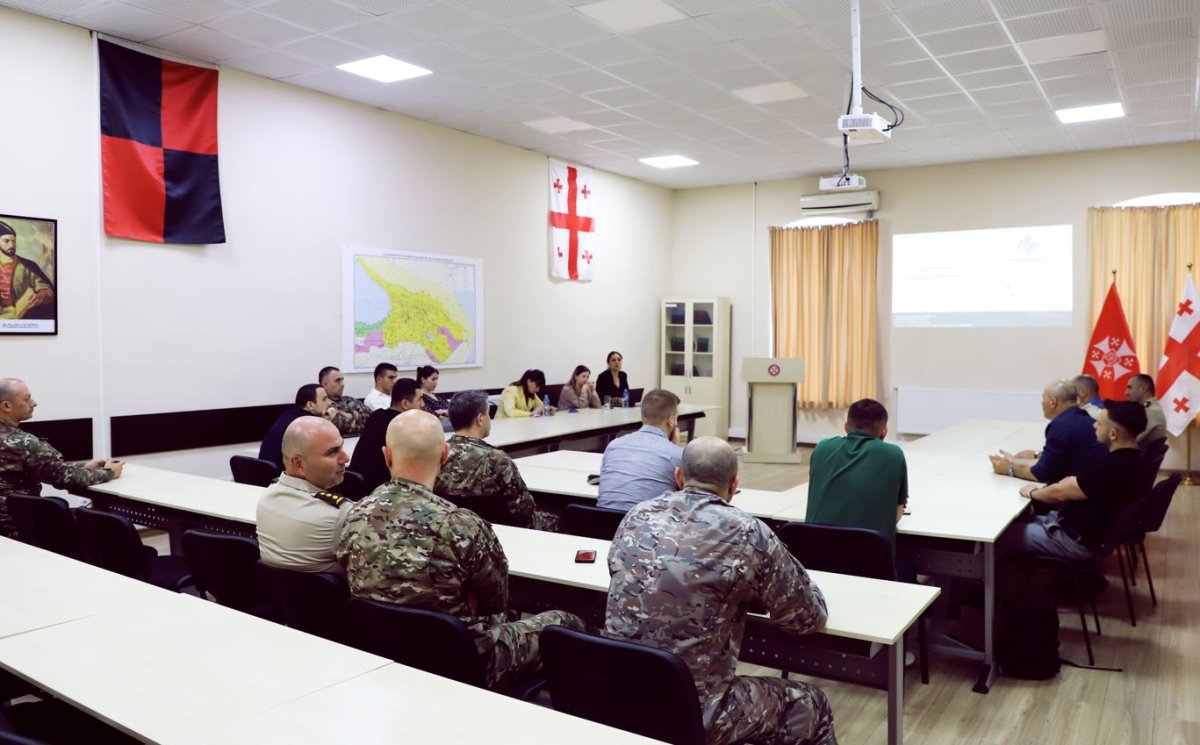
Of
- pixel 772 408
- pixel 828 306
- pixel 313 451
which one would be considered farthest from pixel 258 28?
pixel 828 306

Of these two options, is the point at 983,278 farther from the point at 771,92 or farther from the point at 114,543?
the point at 114,543

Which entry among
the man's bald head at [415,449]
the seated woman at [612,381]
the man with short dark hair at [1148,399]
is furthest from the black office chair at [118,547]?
the seated woman at [612,381]

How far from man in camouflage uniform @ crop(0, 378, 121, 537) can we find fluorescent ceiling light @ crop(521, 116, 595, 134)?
16.4ft

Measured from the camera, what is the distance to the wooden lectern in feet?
30.5

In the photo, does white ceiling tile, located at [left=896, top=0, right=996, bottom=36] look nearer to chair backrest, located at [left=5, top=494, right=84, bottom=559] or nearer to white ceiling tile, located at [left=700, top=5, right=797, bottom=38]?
white ceiling tile, located at [left=700, top=5, right=797, bottom=38]

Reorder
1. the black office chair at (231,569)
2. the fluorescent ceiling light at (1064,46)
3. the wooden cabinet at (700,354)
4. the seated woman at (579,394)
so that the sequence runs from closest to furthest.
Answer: the black office chair at (231,569)
the fluorescent ceiling light at (1064,46)
the seated woman at (579,394)
the wooden cabinet at (700,354)

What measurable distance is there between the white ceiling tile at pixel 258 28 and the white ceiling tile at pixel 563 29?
1.43 m

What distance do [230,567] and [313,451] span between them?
1.77 feet

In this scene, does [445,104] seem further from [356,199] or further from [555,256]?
[555,256]

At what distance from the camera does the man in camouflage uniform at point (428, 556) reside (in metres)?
2.23

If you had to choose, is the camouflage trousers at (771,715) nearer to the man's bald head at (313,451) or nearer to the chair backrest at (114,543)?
the man's bald head at (313,451)

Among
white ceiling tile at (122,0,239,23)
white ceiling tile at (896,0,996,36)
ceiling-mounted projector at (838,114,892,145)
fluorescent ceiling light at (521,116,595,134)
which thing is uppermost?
fluorescent ceiling light at (521,116,595,134)

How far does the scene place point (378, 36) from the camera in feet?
18.2

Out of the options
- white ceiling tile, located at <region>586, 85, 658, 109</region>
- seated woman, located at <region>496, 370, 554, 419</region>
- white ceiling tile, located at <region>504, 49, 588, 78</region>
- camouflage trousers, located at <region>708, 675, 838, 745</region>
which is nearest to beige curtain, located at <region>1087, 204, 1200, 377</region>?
white ceiling tile, located at <region>586, 85, 658, 109</region>
